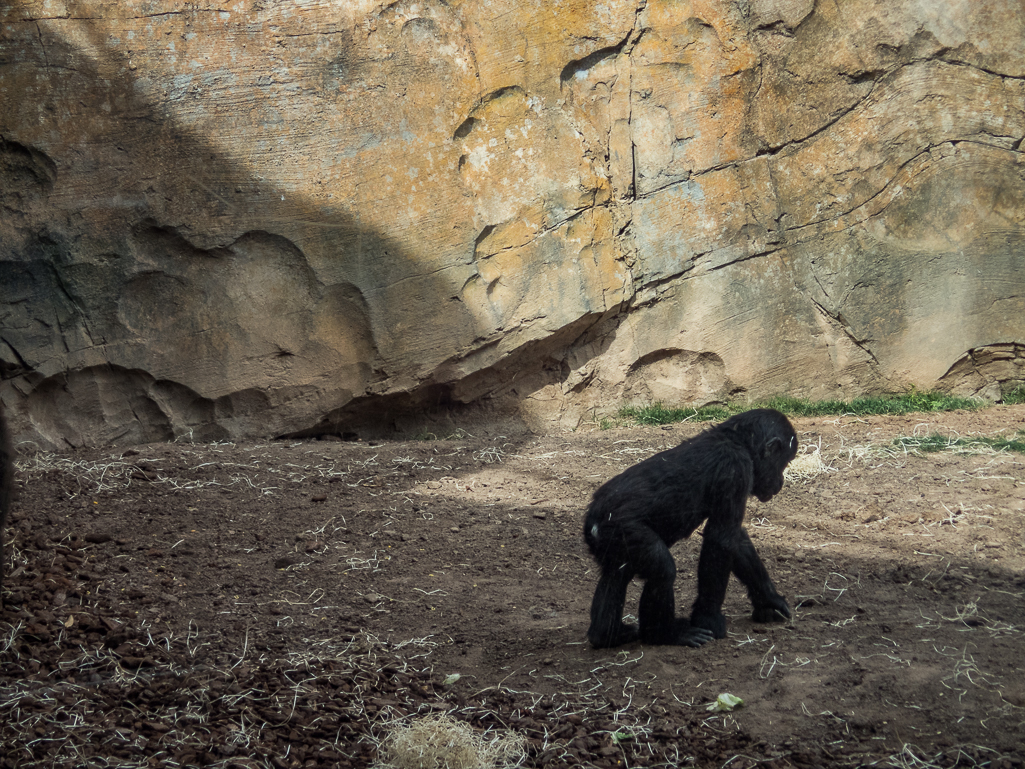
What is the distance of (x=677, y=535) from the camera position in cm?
379

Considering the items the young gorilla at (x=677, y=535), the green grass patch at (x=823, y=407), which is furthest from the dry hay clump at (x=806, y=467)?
the young gorilla at (x=677, y=535)

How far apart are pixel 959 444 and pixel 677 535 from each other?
12.0 ft

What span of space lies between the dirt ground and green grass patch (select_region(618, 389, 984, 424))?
43.4 inches

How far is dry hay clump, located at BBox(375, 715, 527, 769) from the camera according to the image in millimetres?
2883

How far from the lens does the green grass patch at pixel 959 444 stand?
6.25 metres

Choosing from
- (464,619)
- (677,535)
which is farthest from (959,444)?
(464,619)

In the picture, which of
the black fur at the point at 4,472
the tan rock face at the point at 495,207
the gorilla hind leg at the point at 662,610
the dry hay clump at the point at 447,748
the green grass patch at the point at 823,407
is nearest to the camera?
the dry hay clump at the point at 447,748

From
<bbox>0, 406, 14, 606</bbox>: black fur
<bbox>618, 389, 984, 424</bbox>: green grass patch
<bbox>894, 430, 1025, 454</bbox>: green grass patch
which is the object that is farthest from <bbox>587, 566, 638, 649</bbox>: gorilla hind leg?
<bbox>618, 389, 984, 424</bbox>: green grass patch

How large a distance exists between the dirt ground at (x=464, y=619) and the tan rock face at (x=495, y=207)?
1144mm

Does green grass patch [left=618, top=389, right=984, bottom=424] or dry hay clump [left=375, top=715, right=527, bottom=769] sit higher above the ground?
green grass patch [left=618, top=389, right=984, bottom=424]

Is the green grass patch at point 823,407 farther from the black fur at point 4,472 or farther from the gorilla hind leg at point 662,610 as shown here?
the black fur at point 4,472

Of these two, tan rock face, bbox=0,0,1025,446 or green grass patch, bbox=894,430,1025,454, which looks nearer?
green grass patch, bbox=894,430,1025,454

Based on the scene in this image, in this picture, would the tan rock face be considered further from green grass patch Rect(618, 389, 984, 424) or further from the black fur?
the black fur

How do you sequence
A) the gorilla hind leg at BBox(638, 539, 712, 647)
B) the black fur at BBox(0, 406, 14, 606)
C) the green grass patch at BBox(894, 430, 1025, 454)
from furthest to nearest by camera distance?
the green grass patch at BBox(894, 430, 1025, 454) < the gorilla hind leg at BBox(638, 539, 712, 647) < the black fur at BBox(0, 406, 14, 606)
